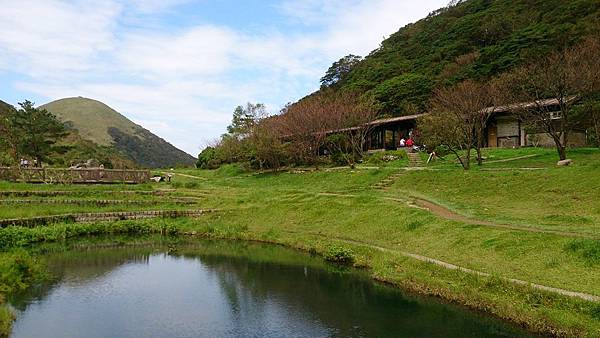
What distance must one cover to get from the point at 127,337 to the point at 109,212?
18.3m

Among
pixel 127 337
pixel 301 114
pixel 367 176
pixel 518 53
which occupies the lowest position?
pixel 127 337

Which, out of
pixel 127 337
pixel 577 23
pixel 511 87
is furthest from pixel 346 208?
pixel 577 23

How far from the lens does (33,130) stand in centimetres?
4859

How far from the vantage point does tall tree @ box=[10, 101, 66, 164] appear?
158 ft

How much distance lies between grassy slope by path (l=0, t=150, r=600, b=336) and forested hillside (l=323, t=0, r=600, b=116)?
29358 mm

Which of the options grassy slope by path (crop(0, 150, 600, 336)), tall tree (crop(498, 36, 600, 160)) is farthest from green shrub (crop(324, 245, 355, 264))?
tall tree (crop(498, 36, 600, 160))

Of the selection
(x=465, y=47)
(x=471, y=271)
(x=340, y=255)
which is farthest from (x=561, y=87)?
(x=465, y=47)

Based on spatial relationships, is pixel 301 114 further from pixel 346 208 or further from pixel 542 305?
pixel 542 305

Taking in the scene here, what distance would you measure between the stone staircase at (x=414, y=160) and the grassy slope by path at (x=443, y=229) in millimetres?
3141

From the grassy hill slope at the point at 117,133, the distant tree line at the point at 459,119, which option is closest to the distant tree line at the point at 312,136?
the distant tree line at the point at 459,119

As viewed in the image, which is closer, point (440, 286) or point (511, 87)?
point (440, 286)

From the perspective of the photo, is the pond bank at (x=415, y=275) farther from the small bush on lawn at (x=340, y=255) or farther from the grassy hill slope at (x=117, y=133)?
the grassy hill slope at (x=117, y=133)

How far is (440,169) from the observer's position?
35.5 metres

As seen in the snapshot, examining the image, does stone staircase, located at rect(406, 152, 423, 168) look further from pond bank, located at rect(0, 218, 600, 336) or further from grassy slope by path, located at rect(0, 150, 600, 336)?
pond bank, located at rect(0, 218, 600, 336)
